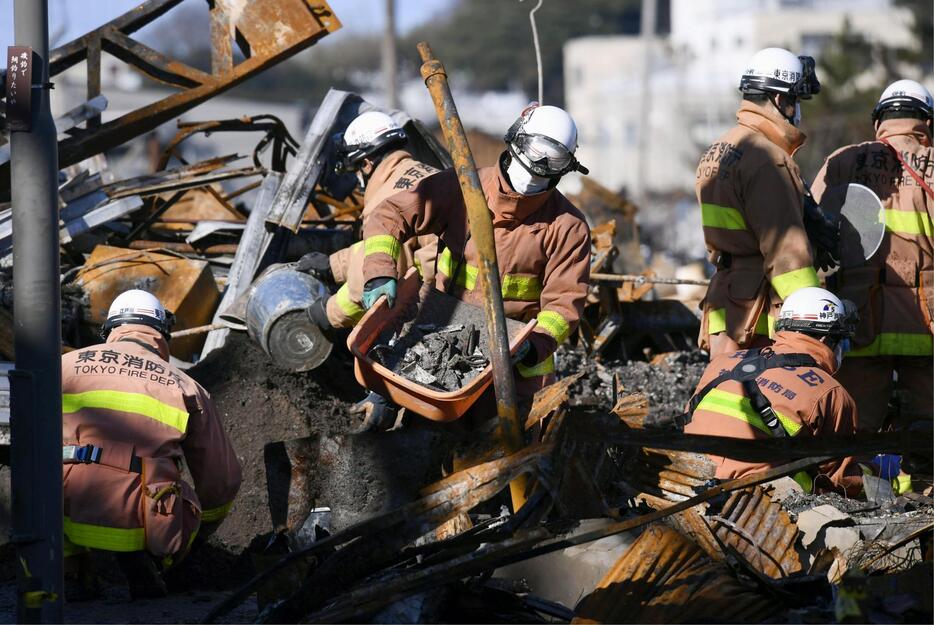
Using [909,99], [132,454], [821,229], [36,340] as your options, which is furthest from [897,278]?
[36,340]

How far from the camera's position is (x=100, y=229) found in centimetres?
823

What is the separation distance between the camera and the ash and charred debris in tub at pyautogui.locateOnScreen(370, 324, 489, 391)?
5.19 meters

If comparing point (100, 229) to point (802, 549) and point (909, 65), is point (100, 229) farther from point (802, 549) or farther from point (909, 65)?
point (909, 65)

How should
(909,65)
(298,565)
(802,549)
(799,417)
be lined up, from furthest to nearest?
(909,65) → (799,417) → (802,549) → (298,565)

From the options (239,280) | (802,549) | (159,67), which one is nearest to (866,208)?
(802,549)

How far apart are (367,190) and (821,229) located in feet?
8.03

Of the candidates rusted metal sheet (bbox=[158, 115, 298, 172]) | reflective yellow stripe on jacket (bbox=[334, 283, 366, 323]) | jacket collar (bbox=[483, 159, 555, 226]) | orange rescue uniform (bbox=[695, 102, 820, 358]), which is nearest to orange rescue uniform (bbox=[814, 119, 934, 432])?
orange rescue uniform (bbox=[695, 102, 820, 358])

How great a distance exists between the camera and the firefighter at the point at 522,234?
5094 millimetres

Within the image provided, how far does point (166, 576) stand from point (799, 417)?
9.11 feet

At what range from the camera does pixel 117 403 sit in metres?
4.71

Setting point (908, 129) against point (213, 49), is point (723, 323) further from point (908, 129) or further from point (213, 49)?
point (213, 49)

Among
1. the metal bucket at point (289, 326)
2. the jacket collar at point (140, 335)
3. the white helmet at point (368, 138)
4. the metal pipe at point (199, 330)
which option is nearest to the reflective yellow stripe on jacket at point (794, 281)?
the white helmet at point (368, 138)

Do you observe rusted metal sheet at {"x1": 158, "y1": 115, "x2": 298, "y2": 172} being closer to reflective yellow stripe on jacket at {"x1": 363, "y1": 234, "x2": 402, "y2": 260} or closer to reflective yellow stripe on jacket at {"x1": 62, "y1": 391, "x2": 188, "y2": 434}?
reflective yellow stripe on jacket at {"x1": 363, "y1": 234, "x2": 402, "y2": 260}

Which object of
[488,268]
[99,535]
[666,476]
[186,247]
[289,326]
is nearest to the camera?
[488,268]
